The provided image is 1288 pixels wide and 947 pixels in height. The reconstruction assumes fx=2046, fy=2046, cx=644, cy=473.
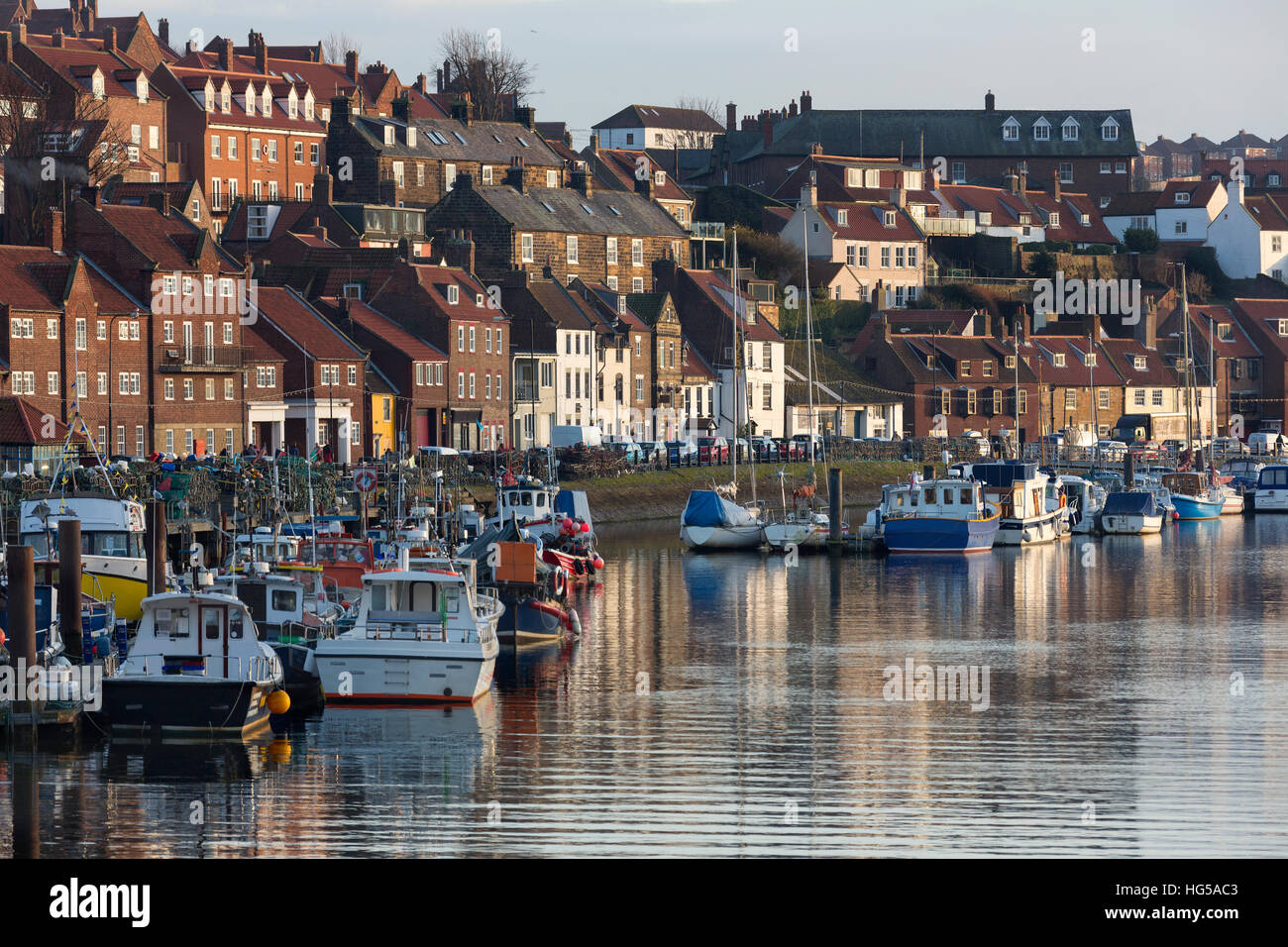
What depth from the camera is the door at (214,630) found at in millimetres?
35469

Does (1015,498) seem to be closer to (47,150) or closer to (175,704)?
(47,150)

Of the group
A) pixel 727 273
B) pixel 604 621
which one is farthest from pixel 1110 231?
pixel 604 621

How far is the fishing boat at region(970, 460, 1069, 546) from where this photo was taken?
268 feet

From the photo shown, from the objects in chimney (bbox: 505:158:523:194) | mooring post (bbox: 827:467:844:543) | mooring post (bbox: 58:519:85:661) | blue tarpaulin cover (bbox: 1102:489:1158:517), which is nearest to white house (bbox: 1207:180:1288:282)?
chimney (bbox: 505:158:523:194)

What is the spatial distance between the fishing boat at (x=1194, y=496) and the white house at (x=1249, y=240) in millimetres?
53379

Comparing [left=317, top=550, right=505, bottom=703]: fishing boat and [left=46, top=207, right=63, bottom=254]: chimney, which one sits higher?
[left=46, top=207, right=63, bottom=254]: chimney

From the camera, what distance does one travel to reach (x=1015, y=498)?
82.7 metres

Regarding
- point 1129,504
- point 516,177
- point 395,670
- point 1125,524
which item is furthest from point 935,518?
point 516,177

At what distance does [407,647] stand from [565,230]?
7315 cm

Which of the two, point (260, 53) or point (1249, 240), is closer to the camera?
point (260, 53)

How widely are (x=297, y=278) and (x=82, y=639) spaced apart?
2166 inches

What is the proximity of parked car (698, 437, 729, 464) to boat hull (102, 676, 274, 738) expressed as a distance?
60.1 metres

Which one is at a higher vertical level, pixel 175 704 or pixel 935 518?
pixel 935 518

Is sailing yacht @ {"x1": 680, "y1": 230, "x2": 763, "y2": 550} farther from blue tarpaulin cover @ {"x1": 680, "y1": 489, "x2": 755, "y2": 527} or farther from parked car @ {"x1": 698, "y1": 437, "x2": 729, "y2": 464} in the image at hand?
parked car @ {"x1": 698, "y1": 437, "x2": 729, "y2": 464}
